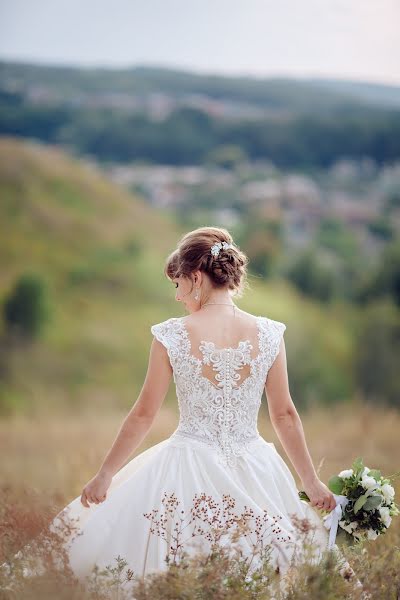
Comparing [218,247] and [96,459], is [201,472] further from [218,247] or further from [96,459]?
[96,459]

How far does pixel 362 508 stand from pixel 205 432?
0.71 m

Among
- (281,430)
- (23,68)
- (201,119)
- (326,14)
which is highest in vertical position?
(201,119)

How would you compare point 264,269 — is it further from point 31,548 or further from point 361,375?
point 31,548

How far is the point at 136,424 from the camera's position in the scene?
2938 millimetres

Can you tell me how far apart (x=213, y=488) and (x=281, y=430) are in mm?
407

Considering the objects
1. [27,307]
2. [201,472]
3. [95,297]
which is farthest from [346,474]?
[95,297]

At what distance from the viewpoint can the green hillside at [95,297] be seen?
79.6ft

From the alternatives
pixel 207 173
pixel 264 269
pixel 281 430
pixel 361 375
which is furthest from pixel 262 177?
pixel 281 430

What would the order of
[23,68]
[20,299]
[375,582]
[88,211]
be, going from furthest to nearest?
[88,211]
[23,68]
[20,299]
[375,582]

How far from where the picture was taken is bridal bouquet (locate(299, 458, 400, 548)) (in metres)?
2.90

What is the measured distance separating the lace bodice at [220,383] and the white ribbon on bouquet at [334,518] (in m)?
0.44

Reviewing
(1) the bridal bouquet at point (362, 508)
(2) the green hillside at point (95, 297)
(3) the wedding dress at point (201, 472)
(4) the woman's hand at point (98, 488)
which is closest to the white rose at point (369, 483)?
(1) the bridal bouquet at point (362, 508)

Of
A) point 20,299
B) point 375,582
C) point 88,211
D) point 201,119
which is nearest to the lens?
point 375,582

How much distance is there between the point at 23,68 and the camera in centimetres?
2928
